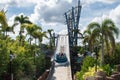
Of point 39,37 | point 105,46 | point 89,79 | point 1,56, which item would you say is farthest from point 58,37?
point 89,79

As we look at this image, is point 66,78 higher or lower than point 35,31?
lower

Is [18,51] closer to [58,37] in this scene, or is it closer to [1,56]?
[1,56]

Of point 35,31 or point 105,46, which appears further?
point 35,31

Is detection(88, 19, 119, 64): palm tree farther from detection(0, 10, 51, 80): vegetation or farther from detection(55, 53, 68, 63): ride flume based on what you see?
detection(55, 53, 68, 63): ride flume

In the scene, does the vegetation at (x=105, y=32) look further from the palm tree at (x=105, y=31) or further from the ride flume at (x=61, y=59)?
the ride flume at (x=61, y=59)

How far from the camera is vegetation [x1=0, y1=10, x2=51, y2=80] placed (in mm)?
37094

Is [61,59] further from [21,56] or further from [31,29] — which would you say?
[21,56]

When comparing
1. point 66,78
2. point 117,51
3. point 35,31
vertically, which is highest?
point 35,31

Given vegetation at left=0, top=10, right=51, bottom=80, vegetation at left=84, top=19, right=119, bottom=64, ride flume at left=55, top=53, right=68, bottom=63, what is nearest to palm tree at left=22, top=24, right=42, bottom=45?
vegetation at left=0, top=10, right=51, bottom=80

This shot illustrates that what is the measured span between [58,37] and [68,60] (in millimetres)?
30978

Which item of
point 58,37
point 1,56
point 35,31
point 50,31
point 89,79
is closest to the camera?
point 89,79

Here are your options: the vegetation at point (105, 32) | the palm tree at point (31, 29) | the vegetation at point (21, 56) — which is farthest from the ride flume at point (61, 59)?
the vegetation at point (105, 32)

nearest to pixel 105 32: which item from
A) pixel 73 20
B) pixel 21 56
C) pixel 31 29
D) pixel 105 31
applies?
pixel 105 31

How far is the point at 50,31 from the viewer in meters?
105
